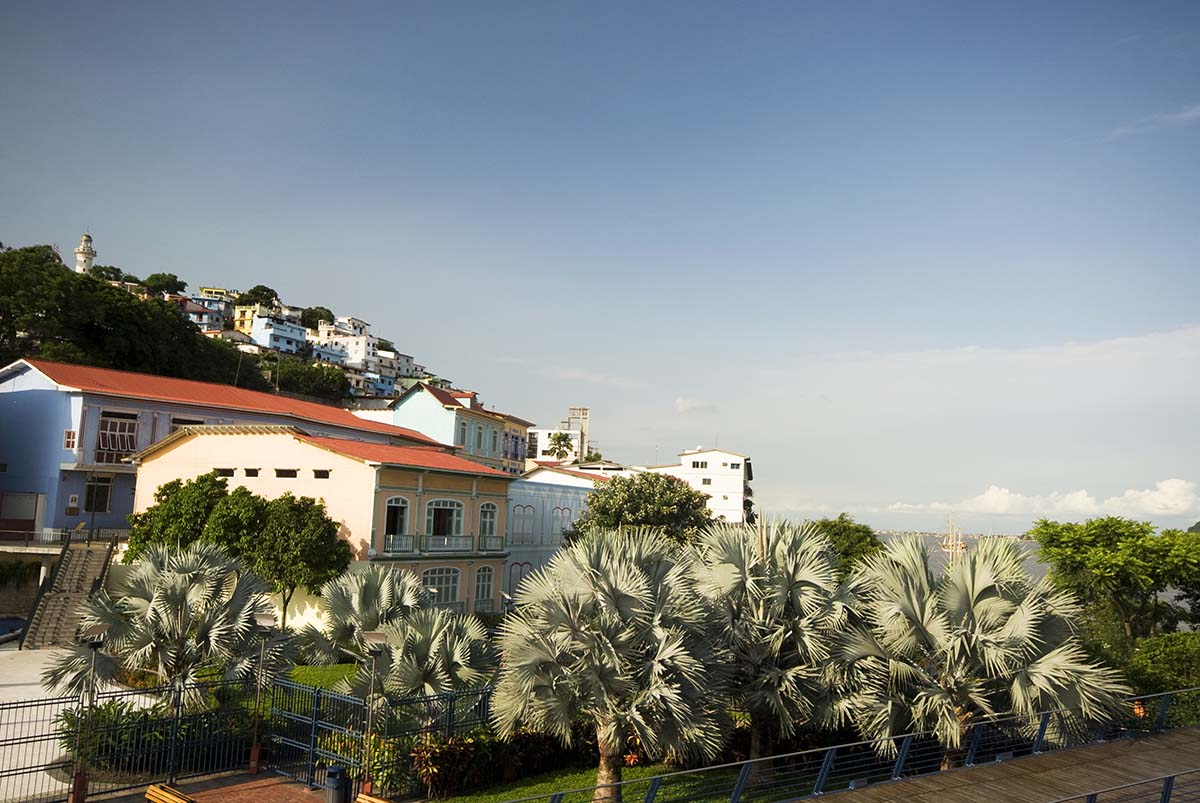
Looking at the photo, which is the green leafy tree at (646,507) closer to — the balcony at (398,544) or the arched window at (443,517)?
the arched window at (443,517)

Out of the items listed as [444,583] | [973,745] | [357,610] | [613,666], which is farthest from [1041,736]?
[444,583]

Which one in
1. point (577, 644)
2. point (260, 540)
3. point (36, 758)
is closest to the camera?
point (577, 644)

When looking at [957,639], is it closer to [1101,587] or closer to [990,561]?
[990,561]

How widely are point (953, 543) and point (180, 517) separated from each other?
1172 inches

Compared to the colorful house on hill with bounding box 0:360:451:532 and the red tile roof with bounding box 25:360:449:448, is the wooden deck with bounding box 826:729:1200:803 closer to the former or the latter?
the colorful house on hill with bounding box 0:360:451:532

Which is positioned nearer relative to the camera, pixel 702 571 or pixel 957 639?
pixel 957 639

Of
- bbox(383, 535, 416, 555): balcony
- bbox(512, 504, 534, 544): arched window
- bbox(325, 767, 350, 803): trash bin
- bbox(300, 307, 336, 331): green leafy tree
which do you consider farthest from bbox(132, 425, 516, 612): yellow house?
bbox(300, 307, 336, 331): green leafy tree

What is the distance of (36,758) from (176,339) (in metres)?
60.7

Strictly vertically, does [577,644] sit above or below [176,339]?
below

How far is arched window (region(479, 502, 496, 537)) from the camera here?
40.2m

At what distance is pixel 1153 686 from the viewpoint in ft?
69.2

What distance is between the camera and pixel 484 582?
4019 cm

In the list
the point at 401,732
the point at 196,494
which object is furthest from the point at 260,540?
the point at 401,732

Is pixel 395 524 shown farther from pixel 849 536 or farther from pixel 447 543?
pixel 849 536
